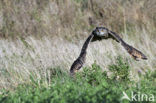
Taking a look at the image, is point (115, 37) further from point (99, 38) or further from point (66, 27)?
point (66, 27)

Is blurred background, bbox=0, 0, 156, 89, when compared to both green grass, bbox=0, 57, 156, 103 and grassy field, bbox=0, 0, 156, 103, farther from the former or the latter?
green grass, bbox=0, 57, 156, 103

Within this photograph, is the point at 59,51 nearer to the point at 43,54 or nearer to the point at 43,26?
the point at 43,54

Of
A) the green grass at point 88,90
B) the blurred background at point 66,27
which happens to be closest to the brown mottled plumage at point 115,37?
the green grass at point 88,90

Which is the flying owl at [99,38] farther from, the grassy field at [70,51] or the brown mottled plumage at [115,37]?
the grassy field at [70,51]

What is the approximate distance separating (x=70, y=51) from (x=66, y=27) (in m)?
4.00

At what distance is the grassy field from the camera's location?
15.7 ft

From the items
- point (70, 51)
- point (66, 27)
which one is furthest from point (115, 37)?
point (66, 27)

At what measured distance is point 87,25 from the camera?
1184 cm

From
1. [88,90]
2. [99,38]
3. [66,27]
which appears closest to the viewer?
[88,90]

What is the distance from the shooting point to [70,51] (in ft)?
25.7

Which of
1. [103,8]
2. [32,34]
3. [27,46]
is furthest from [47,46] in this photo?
[103,8]

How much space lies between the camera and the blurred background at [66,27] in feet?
25.7

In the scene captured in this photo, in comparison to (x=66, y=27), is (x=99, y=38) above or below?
above

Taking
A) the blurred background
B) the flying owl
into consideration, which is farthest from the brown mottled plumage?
the blurred background
